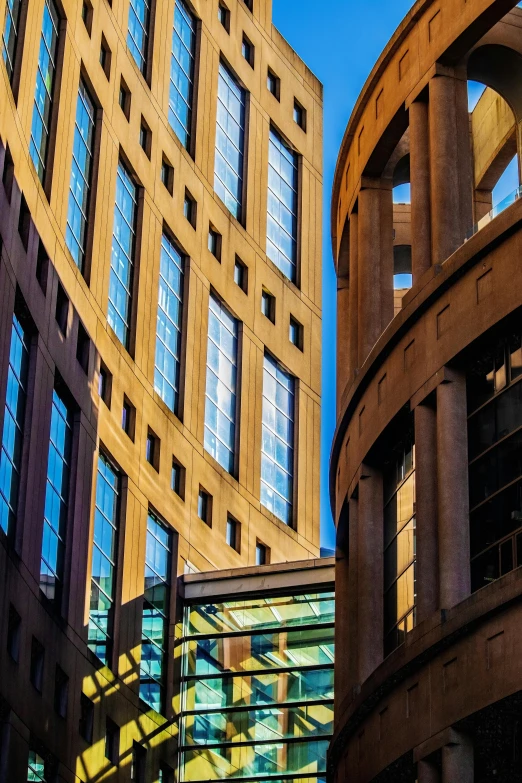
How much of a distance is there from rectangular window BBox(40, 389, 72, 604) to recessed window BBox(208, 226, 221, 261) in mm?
Result: 20114

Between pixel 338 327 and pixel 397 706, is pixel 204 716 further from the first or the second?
pixel 397 706

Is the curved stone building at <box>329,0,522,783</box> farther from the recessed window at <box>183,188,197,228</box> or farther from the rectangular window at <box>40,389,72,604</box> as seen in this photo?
the recessed window at <box>183,188,197,228</box>

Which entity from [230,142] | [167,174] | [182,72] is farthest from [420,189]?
[230,142]

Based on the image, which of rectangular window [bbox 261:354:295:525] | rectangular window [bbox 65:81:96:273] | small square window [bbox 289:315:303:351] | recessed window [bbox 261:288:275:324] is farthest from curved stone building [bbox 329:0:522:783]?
small square window [bbox 289:315:303:351]

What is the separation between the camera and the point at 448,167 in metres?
35.1

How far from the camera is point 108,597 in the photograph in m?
55.4

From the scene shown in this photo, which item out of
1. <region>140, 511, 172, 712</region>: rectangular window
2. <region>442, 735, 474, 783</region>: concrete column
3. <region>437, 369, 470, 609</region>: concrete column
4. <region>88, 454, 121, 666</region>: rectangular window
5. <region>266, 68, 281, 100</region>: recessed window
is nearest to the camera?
<region>442, 735, 474, 783</region>: concrete column

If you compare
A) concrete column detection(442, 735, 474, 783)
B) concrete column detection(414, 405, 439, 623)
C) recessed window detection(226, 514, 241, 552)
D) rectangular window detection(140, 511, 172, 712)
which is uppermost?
recessed window detection(226, 514, 241, 552)

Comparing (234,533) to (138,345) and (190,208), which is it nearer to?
(138,345)

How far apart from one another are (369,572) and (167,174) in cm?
3482

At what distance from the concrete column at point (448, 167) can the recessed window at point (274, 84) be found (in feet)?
152

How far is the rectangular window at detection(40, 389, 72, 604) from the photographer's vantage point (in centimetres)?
4988

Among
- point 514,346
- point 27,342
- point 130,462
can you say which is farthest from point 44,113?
point 514,346

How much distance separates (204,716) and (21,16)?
2608 cm
